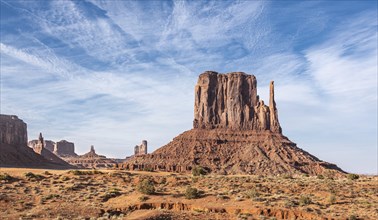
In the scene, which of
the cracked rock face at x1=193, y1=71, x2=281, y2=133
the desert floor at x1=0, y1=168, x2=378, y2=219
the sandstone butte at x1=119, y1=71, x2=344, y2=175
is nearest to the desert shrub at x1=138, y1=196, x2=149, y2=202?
the desert floor at x1=0, y1=168, x2=378, y2=219

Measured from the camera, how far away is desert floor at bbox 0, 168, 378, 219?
1385 inches

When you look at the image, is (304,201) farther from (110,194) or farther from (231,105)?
(231,105)

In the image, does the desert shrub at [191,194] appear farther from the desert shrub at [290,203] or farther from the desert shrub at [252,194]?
the desert shrub at [290,203]

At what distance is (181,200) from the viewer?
131 ft

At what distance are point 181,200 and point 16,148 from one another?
109658 mm

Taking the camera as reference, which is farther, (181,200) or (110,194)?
(110,194)

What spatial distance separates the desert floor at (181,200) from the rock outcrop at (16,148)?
7449 cm

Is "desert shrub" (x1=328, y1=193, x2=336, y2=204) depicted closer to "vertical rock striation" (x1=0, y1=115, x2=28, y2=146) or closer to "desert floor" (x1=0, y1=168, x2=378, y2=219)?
"desert floor" (x1=0, y1=168, x2=378, y2=219)

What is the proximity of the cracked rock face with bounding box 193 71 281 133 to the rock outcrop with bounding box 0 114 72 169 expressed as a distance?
1910 inches

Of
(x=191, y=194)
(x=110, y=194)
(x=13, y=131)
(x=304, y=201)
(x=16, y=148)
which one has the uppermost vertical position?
(x=13, y=131)

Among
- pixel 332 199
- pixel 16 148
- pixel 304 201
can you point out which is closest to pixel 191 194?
pixel 304 201

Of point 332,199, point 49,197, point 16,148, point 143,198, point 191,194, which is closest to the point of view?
point 332,199

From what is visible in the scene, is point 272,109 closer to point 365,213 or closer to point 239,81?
point 239,81

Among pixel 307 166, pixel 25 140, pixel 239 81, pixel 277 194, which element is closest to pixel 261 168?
pixel 307 166
